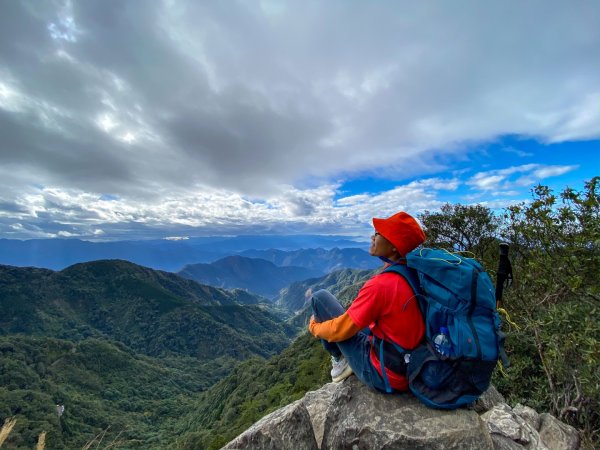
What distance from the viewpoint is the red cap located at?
5047mm

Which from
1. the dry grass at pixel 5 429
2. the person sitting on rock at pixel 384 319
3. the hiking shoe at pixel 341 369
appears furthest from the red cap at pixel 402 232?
the dry grass at pixel 5 429

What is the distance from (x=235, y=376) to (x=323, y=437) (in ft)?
451

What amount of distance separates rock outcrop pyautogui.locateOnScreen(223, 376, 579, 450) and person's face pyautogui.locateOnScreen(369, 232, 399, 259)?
2.41 m

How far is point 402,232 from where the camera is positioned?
5.05m

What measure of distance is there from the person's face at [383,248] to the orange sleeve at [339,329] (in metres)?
1.11

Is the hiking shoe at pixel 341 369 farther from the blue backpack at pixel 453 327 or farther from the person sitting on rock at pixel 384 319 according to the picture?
the blue backpack at pixel 453 327

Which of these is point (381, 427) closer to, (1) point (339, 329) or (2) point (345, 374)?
(2) point (345, 374)

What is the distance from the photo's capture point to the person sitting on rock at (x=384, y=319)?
4.82 m

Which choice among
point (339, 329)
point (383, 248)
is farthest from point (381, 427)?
point (383, 248)

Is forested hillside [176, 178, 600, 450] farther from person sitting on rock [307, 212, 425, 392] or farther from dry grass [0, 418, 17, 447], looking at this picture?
dry grass [0, 418, 17, 447]

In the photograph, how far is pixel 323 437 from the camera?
597 centimetres

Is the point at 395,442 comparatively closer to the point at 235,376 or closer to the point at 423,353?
the point at 423,353

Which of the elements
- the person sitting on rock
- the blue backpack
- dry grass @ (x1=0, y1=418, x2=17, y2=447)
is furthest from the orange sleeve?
dry grass @ (x1=0, y1=418, x2=17, y2=447)

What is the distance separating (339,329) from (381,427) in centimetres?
168
